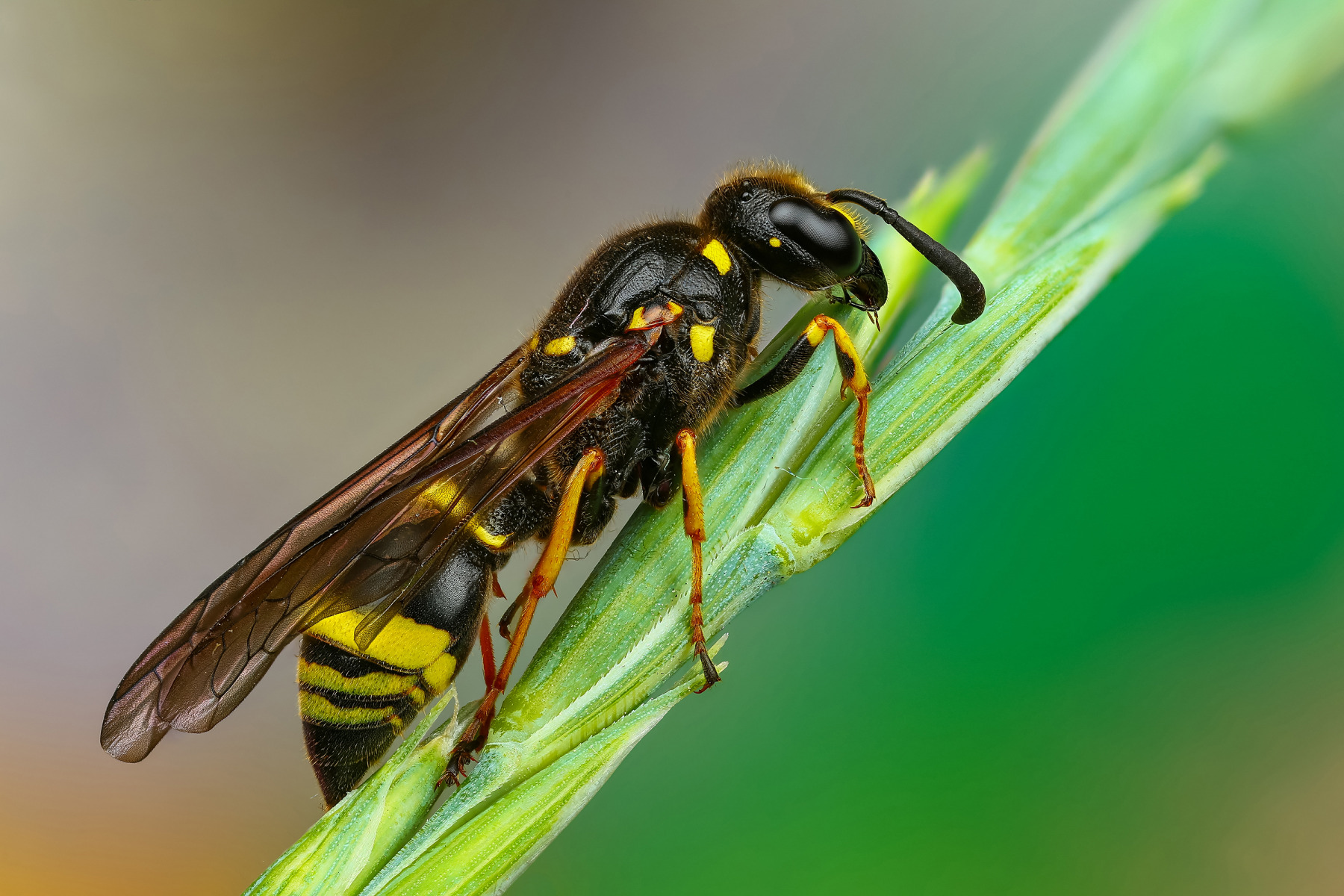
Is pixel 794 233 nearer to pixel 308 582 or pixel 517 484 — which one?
pixel 517 484

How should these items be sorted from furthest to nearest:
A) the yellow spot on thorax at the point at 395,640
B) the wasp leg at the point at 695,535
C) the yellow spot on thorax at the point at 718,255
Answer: the yellow spot on thorax at the point at 718,255 < the yellow spot on thorax at the point at 395,640 < the wasp leg at the point at 695,535

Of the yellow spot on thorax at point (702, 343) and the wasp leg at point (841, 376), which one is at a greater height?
the yellow spot on thorax at point (702, 343)

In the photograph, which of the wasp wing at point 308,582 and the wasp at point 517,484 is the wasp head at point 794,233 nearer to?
the wasp at point 517,484

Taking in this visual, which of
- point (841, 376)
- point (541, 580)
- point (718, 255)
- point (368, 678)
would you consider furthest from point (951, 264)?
point (368, 678)

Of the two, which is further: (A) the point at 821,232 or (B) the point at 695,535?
(A) the point at 821,232

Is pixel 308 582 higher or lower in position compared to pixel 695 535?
higher

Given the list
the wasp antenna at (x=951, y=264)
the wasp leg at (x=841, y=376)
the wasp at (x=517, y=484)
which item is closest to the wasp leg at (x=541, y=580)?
the wasp at (x=517, y=484)

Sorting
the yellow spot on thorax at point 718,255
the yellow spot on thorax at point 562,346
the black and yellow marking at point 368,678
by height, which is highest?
the yellow spot on thorax at point 562,346
